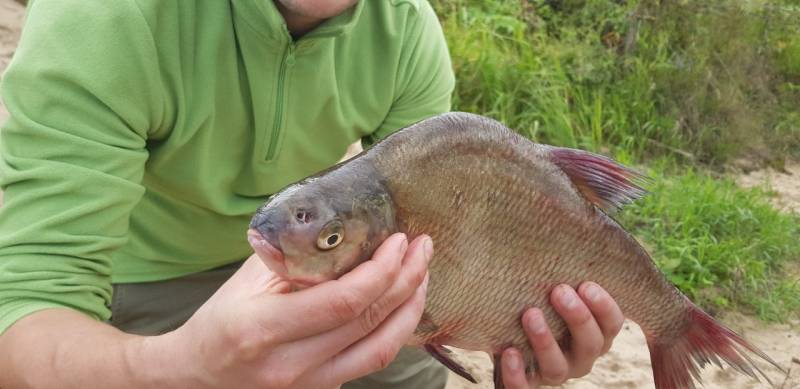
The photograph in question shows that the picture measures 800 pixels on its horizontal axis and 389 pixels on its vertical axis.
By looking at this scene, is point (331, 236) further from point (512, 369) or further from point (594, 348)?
point (594, 348)

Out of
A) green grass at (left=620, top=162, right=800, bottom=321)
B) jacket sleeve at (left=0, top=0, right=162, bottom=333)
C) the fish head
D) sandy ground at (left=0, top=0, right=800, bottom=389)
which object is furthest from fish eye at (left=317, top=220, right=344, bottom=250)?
green grass at (left=620, top=162, right=800, bottom=321)

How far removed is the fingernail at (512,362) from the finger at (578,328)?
0.13 metres

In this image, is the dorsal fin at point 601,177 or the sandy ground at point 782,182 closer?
the dorsal fin at point 601,177

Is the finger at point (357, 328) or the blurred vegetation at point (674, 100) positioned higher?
the finger at point (357, 328)

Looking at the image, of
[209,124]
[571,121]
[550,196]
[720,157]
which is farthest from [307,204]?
[720,157]

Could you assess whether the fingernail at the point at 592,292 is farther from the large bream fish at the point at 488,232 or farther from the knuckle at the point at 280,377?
the knuckle at the point at 280,377

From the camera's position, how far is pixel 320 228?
3.70 feet

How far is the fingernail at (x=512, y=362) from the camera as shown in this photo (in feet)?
5.56

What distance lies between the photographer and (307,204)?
3.69 feet

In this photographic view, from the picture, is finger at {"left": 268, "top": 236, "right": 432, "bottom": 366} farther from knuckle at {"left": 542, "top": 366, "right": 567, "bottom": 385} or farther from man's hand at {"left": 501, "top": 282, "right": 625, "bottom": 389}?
knuckle at {"left": 542, "top": 366, "right": 567, "bottom": 385}

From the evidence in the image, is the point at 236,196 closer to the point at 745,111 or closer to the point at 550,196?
the point at 550,196

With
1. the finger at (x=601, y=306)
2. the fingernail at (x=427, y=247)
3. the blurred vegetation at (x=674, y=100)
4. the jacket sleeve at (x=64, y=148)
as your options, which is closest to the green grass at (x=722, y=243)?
the blurred vegetation at (x=674, y=100)

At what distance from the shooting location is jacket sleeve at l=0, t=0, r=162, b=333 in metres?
1.45

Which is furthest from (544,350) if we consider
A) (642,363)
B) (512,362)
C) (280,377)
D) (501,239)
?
(642,363)
